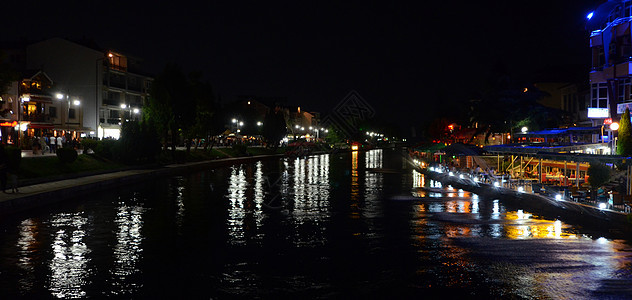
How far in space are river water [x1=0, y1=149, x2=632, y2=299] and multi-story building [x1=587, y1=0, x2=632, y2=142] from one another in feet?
72.8

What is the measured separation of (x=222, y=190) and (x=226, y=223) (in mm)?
11886

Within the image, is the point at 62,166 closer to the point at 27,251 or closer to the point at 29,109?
the point at 27,251

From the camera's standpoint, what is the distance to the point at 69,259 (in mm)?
12570

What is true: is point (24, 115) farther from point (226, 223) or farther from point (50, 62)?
point (226, 223)

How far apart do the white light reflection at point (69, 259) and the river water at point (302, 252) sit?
1.3 inches

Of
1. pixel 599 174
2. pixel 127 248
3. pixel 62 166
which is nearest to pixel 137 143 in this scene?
pixel 62 166

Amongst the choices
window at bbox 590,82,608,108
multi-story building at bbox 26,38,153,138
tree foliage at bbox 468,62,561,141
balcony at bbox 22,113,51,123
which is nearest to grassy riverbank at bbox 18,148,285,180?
balcony at bbox 22,113,51,123

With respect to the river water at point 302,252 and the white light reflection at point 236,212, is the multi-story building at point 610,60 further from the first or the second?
the white light reflection at point 236,212

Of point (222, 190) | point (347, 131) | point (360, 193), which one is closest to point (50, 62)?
point (222, 190)

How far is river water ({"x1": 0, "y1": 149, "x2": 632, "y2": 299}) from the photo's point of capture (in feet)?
33.2

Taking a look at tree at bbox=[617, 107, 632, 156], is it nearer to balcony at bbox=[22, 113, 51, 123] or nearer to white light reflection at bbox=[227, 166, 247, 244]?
white light reflection at bbox=[227, 166, 247, 244]

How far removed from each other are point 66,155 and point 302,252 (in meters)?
26.9

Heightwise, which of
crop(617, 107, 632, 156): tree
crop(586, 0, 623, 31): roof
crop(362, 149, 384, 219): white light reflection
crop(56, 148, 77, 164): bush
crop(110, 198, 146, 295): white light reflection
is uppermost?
crop(586, 0, 623, 31): roof

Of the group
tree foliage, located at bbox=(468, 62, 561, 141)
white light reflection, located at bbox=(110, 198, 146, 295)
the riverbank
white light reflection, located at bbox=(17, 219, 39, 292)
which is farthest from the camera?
tree foliage, located at bbox=(468, 62, 561, 141)
